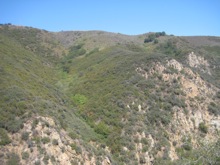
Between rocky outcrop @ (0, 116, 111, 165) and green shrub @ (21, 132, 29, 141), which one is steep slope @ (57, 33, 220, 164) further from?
green shrub @ (21, 132, 29, 141)

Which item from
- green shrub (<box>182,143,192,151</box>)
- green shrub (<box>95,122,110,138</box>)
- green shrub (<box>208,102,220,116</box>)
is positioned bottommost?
green shrub (<box>182,143,192,151</box>)

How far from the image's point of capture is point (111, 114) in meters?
41.4

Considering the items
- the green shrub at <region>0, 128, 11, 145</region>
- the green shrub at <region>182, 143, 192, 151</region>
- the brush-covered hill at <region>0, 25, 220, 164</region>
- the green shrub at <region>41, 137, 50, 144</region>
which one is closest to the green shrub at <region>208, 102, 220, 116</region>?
the brush-covered hill at <region>0, 25, 220, 164</region>

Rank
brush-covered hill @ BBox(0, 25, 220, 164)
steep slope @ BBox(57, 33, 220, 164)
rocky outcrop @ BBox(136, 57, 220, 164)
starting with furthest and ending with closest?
rocky outcrop @ BBox(136, 57, 220, 164), steep slope @ BBox(57, 33, 220, 164), brush-covered hill @ BBox(0, 25, 220, 164)

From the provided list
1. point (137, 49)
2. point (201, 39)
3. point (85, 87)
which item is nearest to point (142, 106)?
point (85, 87)

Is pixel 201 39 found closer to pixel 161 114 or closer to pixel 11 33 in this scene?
pixel 11 33

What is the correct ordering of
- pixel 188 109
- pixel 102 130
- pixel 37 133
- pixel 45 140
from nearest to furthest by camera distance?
pixel 45 140
pixel 37 133
pixel 102 130
pixel 188 109

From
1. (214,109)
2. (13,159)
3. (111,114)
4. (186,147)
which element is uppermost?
(214,109)

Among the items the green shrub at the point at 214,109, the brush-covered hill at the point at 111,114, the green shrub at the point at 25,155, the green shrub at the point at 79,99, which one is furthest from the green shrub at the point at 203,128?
the green shrub at the point at 25,155

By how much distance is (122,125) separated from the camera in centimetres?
3912

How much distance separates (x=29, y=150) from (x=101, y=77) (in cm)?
2942

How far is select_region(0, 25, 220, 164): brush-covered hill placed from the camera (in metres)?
28.2

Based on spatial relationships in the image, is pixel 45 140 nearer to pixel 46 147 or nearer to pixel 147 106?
pixel 46 147

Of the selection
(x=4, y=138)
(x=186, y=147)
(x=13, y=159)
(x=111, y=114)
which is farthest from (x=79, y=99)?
(x=13, y=159)
